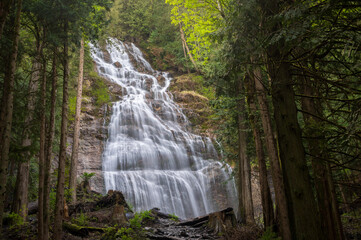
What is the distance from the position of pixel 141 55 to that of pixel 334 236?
3705 cm

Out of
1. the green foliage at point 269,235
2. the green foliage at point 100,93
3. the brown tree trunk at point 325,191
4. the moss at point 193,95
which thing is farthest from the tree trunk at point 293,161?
the moss at point 193,95

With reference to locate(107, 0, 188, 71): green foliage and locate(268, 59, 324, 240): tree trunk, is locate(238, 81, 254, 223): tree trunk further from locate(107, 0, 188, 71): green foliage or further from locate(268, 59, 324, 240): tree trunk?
locate(107, 0, 188, 71): green foliage

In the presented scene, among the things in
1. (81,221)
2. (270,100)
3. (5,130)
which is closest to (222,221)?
(270,100)

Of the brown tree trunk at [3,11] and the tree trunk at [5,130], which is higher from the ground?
the brown tree trunk at [3,11]

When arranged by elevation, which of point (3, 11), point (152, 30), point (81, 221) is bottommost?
point (81, 221)

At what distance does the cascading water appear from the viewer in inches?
684

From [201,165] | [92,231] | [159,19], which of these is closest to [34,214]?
[92,231]

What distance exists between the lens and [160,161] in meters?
20.4

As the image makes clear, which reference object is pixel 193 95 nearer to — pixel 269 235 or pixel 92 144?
pixel 92 144

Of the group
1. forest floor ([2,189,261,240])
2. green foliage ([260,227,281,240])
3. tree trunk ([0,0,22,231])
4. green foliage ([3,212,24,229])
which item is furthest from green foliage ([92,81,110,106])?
green foliage ([260,227,281,240])

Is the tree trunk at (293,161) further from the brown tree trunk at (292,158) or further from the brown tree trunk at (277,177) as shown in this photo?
the brown tree trunk at (277,177)

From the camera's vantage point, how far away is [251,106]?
8.42 m

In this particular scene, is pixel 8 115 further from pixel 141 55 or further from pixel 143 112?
pixel 141 55

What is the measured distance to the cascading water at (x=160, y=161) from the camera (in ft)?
57.0
